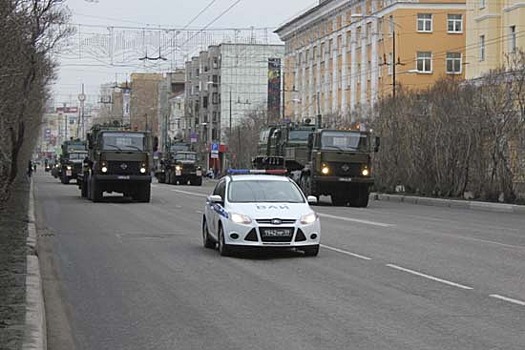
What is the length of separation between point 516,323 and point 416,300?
1864 millimetres

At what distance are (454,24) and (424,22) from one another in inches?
100

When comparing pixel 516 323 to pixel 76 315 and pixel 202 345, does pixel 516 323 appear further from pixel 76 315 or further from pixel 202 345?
pixel 76 315

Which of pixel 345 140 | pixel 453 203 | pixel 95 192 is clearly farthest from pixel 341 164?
pixel 95 192

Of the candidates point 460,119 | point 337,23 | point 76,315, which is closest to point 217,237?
point 76,315

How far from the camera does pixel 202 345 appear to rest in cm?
919

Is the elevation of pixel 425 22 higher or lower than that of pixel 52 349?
higher

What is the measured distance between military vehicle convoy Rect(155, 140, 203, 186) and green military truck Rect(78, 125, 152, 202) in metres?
31.7

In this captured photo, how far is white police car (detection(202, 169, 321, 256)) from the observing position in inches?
659

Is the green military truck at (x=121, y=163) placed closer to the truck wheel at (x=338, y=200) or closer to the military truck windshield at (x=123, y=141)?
the military truck windshield at (x=123, y=141)

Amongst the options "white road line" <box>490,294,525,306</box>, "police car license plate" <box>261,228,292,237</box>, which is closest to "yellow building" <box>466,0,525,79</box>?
"police car license plate" <box>261,228,292,237</box>

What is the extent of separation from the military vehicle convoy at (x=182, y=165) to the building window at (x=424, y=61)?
740 inches

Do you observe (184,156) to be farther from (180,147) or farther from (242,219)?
(242,219)

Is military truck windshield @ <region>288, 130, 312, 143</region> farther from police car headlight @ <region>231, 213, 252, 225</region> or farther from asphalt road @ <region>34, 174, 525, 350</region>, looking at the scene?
police car headlight @ <region>231, 213, 252, 225</region>

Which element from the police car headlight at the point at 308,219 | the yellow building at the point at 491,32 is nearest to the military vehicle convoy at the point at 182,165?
the yellow building at the point at 491,32
